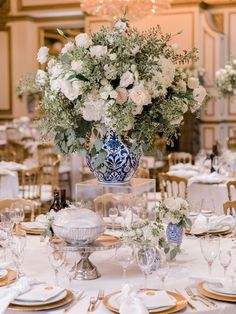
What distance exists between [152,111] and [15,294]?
3.22 ft

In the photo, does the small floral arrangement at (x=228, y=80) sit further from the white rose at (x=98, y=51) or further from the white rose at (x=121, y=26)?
the white rose at (x=98, y=51)

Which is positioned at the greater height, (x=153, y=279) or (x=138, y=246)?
(x=138, y=246)

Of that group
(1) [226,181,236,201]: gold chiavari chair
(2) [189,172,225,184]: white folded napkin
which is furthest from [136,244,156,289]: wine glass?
(2) [189,172,225,184]: white folded napkin

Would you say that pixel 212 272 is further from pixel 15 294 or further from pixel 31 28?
pixel 31 28

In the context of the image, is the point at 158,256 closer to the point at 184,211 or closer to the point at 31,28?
the point at 184,211

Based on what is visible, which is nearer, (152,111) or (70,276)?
(70,276)

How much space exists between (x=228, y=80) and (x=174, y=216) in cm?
483

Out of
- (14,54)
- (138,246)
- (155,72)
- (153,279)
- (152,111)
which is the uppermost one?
(14,54)

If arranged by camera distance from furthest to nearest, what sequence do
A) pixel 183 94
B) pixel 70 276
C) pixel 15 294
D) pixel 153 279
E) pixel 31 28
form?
pixel 31 28 → pixel 183 94 → pixel 153 279 → pixel 70 276 → pixel 15 294

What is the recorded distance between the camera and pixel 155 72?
2.59 m

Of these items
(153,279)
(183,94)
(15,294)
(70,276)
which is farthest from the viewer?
(183,94)

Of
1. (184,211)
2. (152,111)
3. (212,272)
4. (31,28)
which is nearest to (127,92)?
(152,111)

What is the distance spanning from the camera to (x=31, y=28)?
13008mm

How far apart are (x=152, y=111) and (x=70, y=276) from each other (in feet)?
2.61
